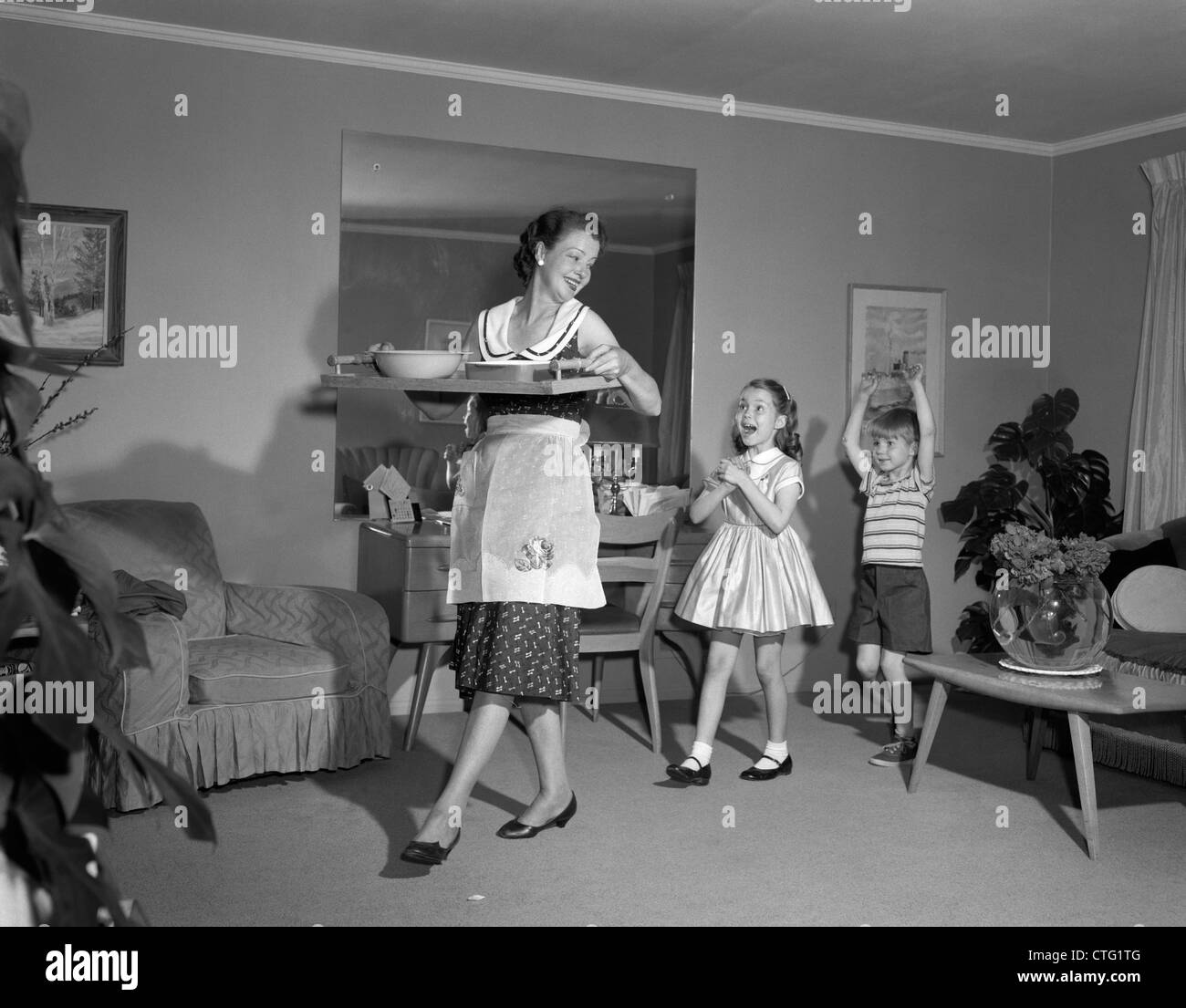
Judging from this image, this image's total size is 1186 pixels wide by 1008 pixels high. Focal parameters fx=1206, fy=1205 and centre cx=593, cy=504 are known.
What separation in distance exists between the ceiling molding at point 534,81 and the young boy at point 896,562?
4.90ft

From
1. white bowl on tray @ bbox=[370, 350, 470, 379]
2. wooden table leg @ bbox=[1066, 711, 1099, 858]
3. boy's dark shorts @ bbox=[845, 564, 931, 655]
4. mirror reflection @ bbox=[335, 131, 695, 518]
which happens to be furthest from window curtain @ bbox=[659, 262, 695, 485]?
white bowl on tray @ bbox=[370, 350, 470, 379]

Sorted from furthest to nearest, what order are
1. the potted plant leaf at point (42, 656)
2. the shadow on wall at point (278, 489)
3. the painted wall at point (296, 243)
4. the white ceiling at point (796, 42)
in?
the shadow on wall at point (278, 489) < the painted wall at point (296, 243) < the white ceiling at point (796, 42) < the potted plant leaf at point (42, 656)

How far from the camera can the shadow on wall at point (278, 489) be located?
4238mm

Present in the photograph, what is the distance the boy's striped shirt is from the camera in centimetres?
414

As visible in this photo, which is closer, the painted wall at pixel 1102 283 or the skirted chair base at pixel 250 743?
the skirted chair base at pixel 250 743

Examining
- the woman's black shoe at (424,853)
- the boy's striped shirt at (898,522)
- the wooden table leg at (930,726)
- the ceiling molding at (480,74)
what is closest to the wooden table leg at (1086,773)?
the wooden table leg at (930,726)

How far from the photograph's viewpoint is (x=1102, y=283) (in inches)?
209

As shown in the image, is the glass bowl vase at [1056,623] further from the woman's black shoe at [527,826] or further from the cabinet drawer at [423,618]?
the cabinet drawer at [423,618]

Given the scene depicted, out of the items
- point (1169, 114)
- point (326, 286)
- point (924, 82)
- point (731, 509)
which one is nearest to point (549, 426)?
point (731, 509)

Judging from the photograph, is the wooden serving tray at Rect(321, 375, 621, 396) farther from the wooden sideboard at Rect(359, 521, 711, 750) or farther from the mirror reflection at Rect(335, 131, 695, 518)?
the mirror reflection at Rect(335, 131, 695, 518)

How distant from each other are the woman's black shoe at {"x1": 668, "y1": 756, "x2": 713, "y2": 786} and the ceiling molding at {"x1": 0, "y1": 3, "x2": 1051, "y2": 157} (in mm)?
2675

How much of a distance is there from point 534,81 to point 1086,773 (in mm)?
3193

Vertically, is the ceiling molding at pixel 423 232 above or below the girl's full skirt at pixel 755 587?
above

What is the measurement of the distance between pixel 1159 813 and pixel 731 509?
1512 millimetres
